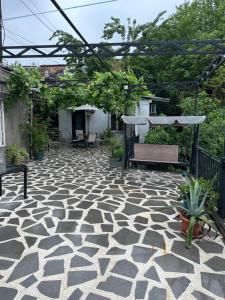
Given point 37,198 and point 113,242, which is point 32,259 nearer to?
point 113,242

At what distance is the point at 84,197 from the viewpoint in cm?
635

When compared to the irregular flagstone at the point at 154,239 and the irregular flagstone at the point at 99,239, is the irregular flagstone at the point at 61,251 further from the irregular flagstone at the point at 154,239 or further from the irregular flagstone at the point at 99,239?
the irregular flagstone at the point at 154,239

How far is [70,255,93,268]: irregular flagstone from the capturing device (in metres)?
3.46

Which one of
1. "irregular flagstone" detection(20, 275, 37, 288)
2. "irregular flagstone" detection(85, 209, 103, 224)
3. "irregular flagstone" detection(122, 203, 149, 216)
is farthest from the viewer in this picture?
"irregular flagstone" detection(122, 203, 149, 216)

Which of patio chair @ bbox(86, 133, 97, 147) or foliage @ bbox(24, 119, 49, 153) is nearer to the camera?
foliage @ bbox(24, 119, 49, 153)

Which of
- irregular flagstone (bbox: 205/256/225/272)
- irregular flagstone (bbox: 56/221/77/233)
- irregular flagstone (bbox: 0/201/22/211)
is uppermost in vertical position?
irregular flagstone (bbox: 0/201/22/211)

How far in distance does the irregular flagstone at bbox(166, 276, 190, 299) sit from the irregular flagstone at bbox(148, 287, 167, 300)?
0.13m

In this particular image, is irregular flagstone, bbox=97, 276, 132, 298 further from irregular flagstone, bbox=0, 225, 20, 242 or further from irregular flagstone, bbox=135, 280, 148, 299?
irregular flagstone, bbox=0, 225, 20, 242

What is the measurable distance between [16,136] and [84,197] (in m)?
5.58

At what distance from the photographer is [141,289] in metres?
2.98


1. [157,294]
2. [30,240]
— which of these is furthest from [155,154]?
[157,294]

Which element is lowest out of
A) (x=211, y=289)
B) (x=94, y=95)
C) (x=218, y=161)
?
(x=211, y=289)

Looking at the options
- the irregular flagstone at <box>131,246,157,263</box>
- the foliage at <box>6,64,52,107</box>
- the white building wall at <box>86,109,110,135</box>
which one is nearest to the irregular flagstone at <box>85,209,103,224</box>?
the irregular flagstone at <box>131,246,157,263</box>

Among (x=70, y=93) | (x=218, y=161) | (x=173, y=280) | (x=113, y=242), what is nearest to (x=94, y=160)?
(x=70, y=93)
